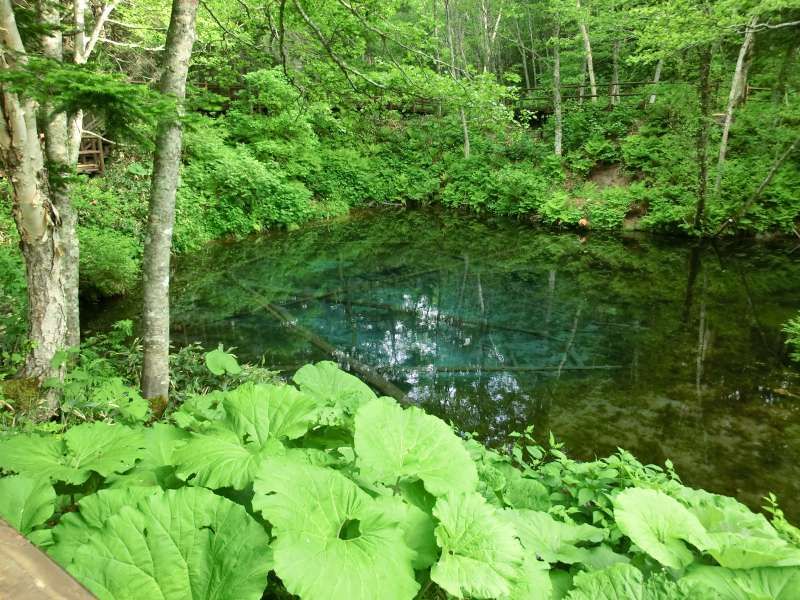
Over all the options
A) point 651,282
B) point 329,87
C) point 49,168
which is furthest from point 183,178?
point 651,282

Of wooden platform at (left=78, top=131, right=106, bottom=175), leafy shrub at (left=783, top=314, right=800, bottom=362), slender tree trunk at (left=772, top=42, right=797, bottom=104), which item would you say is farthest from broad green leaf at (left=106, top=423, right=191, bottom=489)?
slender tree trunk at (left=772, top=42, right=797, bottom=104)

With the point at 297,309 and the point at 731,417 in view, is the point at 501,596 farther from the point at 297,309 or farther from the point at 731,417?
→ the point at 297,309

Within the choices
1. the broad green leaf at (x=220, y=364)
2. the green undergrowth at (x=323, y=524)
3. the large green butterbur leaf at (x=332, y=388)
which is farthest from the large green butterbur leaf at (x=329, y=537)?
the broad green leaf at (x=220, y=364)

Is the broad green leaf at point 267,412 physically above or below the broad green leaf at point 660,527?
above

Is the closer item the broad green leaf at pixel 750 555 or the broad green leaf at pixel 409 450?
the broad green leaf at pixel 750 555

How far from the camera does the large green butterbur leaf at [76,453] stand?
1590 millimetres

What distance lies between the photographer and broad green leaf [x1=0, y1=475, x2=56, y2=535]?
53.1 inches

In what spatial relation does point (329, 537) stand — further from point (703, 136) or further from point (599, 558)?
point (703, 136)

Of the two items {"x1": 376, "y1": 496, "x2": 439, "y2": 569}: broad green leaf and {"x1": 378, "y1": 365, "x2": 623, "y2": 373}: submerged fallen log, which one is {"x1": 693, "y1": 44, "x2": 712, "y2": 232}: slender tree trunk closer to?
{"x1": 378, "y1": 365, "x2": 623, "y2": 373}: submerged fallen log

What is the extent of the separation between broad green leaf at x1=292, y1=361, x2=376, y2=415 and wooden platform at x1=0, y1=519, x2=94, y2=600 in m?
1.72

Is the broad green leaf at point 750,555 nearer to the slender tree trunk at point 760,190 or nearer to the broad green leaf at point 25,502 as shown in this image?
the broad green leaf at point 25,502

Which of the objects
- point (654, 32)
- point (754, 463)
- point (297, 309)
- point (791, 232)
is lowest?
point (754, 463)

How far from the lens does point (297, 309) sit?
8.53 metres

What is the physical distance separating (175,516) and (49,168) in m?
3.90
